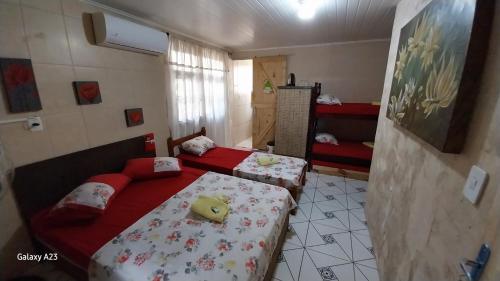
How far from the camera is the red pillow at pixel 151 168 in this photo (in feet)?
7.55

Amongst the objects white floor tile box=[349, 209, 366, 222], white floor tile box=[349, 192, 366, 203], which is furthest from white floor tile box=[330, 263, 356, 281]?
white floor tile box=[349, 192, 366, 203]

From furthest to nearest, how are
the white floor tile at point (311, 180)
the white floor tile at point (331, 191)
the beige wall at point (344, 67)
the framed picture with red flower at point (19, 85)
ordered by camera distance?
the beige wall at point (344, 67)
the white floor tile at point (311, 180)
the white floor tile at point (331, 191)
the framed picture with red flower at point (19, 85)

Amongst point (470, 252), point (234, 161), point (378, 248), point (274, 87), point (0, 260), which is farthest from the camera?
point (274, 87)

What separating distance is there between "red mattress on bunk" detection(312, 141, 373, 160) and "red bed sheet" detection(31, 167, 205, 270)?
2.50 meters

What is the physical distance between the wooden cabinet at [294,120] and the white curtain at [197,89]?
127 cm

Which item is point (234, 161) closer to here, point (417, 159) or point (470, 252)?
point (417, 159)

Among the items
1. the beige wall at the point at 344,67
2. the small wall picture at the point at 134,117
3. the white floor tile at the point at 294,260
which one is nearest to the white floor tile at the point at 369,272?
the white floor tile at the point at 294,260

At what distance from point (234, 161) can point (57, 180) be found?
1923 mm

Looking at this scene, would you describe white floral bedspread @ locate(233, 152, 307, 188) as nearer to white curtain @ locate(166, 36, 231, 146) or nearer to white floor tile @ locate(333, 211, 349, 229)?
white floor tile @ locate(333, 211, 349, 229)

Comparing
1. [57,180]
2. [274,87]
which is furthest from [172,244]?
[274,87]

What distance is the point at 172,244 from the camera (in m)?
1.40

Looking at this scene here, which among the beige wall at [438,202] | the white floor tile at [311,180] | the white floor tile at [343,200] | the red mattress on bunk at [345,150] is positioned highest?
the beige wall at [438,202]

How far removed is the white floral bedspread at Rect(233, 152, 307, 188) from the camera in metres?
2.48

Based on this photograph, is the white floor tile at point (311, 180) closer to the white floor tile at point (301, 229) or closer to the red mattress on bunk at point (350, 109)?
the white floor tile at point (301, 229)
